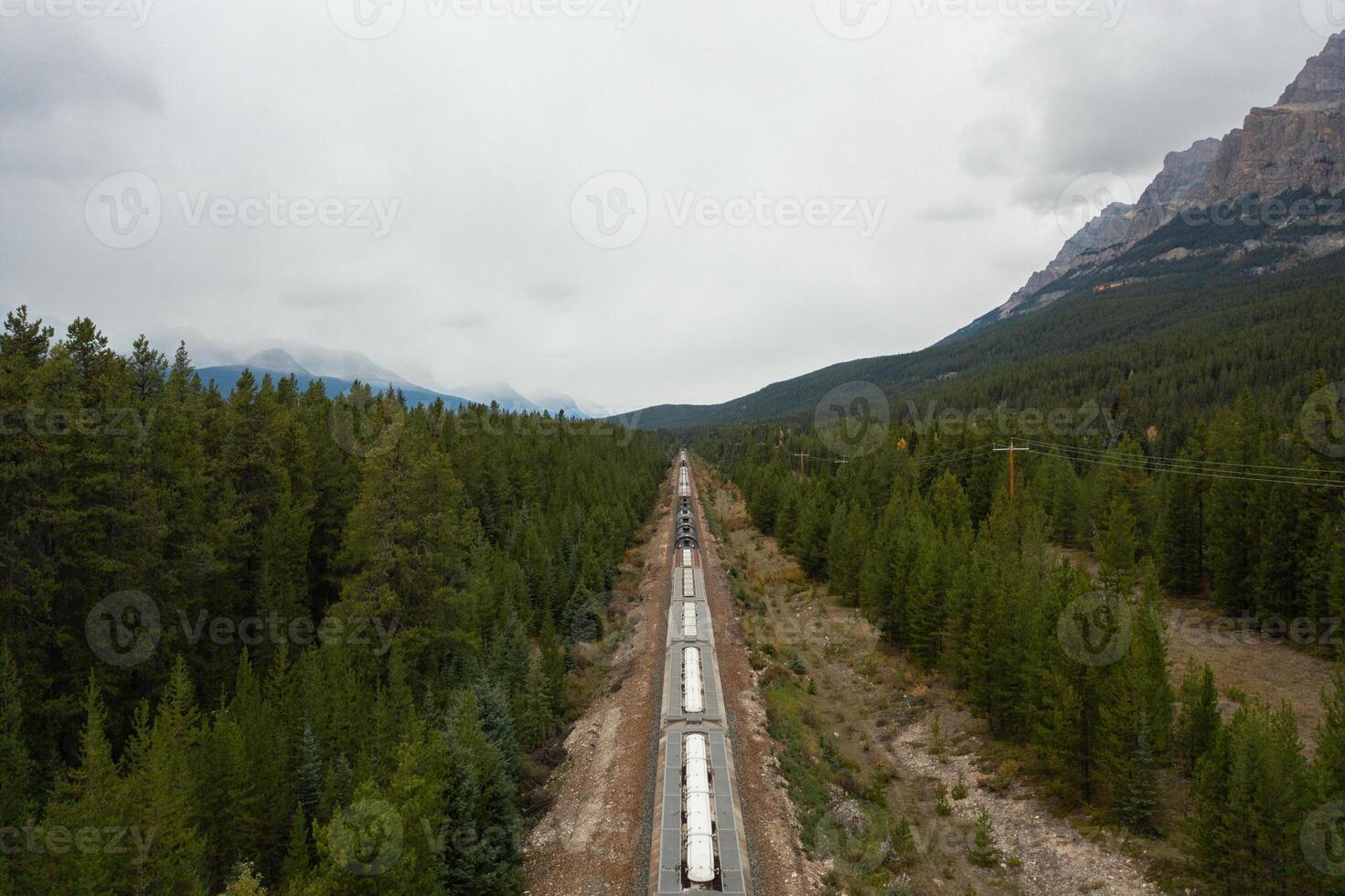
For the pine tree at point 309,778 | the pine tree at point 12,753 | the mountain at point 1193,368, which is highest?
the mountain at point 1193,368

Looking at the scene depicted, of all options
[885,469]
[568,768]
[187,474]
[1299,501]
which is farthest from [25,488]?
[885,469]

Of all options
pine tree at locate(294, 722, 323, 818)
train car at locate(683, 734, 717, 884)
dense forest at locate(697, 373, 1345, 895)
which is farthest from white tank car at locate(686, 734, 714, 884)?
dense forest at locate(697, 373, 1345, 895)

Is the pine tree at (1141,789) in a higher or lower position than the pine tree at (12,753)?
lower

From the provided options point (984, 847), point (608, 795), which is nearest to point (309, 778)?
point (608, 795)

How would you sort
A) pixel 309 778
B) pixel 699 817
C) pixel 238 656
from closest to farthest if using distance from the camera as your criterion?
pixel 699 817 → pixel 309 778 → pixel 238 656

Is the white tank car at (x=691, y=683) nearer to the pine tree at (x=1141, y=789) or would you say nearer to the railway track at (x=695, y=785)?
the railway track at (x=695, y=785)

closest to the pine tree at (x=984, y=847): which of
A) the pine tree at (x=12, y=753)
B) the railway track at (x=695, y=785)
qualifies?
the railway track at (x=695, y=785)

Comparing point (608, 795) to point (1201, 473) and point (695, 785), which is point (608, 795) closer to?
point (695, 785)
